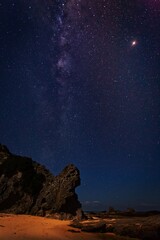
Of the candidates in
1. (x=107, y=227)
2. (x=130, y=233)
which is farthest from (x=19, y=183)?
(x=130, y=233)

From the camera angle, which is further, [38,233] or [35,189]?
[35,189]

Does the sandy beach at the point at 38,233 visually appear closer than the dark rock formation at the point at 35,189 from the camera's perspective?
Yes

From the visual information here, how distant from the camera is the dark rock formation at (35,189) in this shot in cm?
2427

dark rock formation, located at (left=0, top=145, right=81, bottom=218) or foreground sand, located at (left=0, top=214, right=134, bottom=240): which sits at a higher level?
dark rock formation, located at (left=0, top=145, right=81, bottom=218)

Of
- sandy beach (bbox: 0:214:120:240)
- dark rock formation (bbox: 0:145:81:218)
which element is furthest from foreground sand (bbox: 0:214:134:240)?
dark rock formation (bbox: 0:145:81:218)

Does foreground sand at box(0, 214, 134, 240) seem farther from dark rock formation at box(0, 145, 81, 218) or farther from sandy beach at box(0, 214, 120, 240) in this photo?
dark rock formation at box(0, 145, 81, 218)

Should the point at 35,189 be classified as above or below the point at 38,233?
above

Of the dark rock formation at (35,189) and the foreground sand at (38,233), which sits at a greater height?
the dark rock formation at (35,189)

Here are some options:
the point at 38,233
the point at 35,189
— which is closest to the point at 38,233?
the point at 38,233

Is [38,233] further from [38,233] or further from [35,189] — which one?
[35,189]

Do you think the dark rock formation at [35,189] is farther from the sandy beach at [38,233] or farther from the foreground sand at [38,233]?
the foreground sand at [38,233]

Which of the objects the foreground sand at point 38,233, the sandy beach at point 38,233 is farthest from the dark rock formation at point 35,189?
the foreground sand at point 38,233

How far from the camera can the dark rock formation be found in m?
24.3

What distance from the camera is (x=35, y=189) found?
26406mm
